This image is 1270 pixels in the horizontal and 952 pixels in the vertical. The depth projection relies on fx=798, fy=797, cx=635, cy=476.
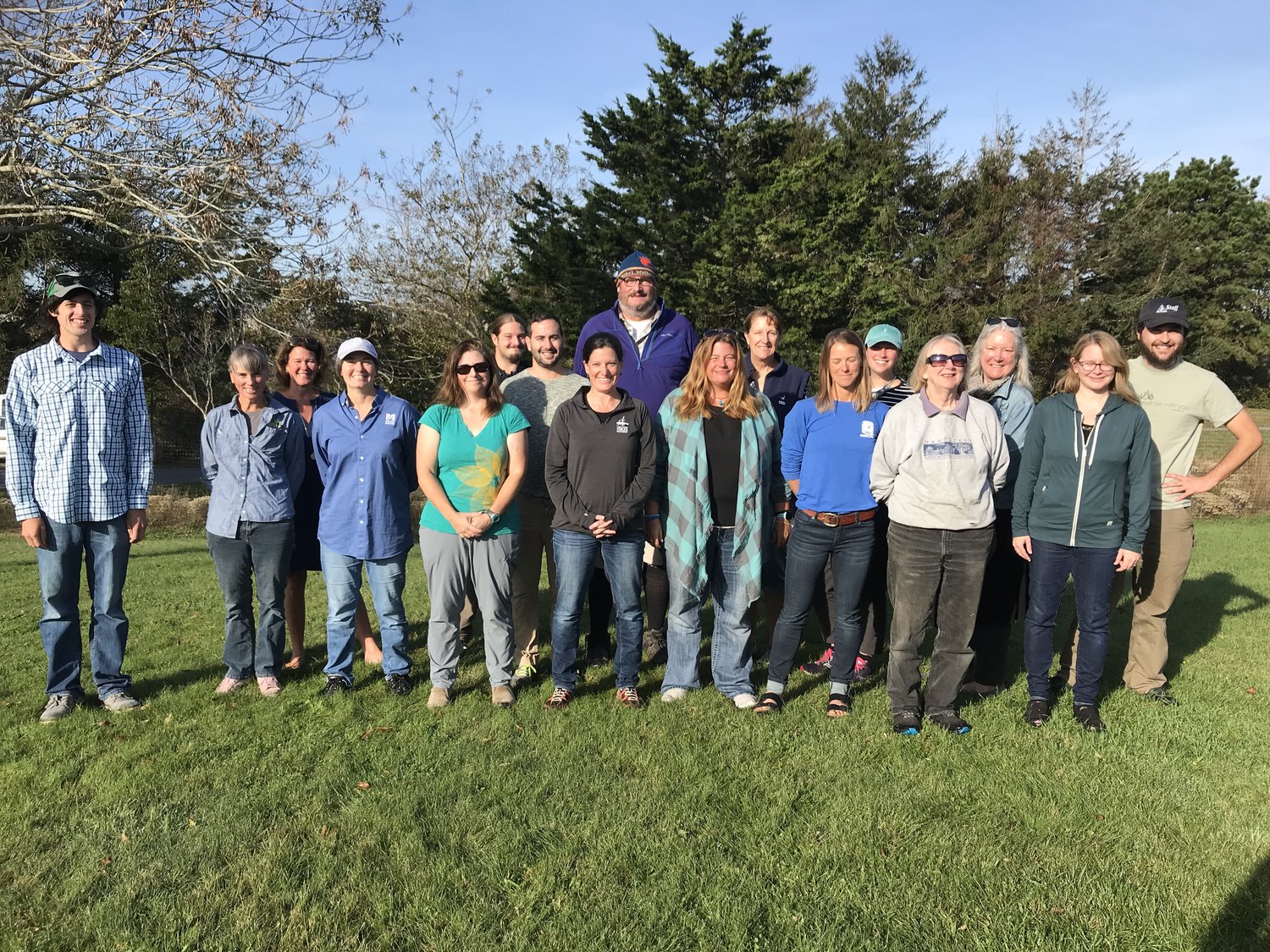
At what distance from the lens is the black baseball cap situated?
465cm

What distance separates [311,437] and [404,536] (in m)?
0.86

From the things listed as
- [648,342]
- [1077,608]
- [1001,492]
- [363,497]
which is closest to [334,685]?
[363,497]

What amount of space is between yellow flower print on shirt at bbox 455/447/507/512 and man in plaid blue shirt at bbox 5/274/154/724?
1.79 meters

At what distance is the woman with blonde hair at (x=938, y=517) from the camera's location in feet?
13.6

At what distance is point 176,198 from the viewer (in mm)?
12977

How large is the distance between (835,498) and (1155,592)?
Answer: 2.25 m

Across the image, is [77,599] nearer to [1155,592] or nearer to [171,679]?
[171,679]

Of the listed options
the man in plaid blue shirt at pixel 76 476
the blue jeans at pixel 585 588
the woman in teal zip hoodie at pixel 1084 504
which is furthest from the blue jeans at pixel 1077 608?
the man in plaid blue shirt at pixel 76 476

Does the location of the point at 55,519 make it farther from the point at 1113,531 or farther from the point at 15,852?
the point at 1113,531

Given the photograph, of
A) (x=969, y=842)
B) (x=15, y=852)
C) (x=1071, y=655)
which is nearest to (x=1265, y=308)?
(x=1071, y=655)

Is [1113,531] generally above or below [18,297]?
below

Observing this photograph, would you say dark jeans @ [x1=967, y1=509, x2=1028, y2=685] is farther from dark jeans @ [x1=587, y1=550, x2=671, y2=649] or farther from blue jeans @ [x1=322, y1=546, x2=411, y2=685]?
blue jeans @ [x1=322, y1=546, x2=411, y2=685]

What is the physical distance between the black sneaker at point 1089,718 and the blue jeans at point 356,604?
3936 mm

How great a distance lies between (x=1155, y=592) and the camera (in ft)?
16.2
